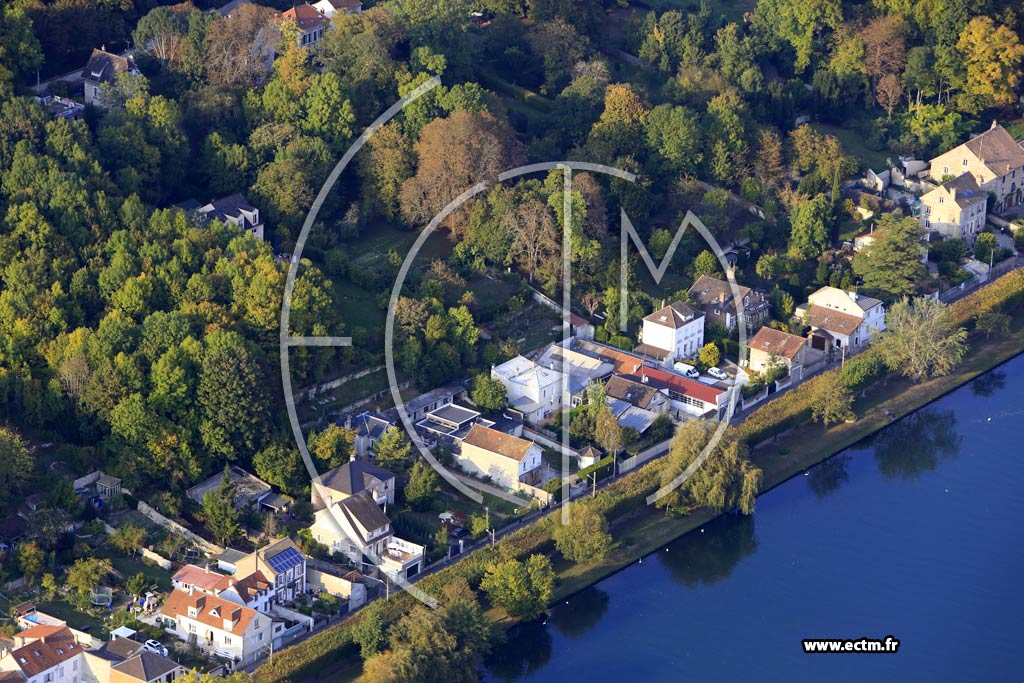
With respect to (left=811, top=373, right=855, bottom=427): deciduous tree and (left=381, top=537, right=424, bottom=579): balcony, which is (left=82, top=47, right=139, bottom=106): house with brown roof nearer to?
(left=381, top=537, right=424, bottom=579): balcony

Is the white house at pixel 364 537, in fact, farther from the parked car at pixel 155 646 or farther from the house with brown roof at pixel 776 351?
the house with brown roof at pixel 776 351

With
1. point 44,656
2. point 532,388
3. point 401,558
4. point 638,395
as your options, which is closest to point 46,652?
point 44,656

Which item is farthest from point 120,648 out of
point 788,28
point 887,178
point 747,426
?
point 788,28

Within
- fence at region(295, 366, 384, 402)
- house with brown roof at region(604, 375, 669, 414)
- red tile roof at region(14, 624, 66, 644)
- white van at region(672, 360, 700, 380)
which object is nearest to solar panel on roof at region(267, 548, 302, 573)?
red tile roof at region(14, 624, 66, 644)

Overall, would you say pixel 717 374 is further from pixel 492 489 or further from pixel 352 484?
pixel 352 484

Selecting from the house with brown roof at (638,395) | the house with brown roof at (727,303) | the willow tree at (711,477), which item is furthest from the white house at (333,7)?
the willow tree at (711,477)

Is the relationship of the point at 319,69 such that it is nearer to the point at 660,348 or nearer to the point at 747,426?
the point at 660,348
